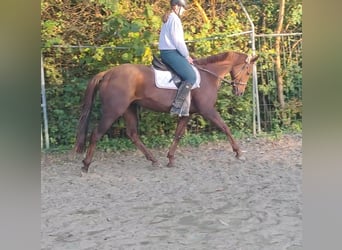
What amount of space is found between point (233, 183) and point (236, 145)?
0.22 m

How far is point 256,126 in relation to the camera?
2.69m

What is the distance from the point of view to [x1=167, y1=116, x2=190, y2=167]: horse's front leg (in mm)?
2629

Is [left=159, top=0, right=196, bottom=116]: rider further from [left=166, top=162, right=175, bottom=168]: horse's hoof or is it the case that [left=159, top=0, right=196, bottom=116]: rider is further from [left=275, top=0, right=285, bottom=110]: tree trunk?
[left=275, top=0, right=285, bottom=110]: tree trunk

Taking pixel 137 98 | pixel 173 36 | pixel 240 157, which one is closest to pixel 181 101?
pixel 137 98

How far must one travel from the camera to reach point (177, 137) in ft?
8.64

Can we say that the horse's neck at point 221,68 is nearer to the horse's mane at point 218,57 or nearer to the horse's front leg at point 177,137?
the horse's mane at point 218,57

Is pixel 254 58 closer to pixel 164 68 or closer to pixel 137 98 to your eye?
A: pixel 164 68

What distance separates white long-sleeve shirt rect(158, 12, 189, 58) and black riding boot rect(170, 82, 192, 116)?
177 mm

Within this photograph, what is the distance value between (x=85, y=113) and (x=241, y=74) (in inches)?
37.4
